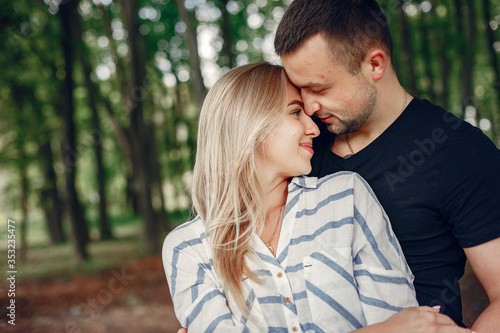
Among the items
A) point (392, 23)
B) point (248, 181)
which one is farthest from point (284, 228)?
point (392, 23)

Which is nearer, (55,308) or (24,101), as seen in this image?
(55,308)

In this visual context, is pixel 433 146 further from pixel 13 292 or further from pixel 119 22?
pixel 119 22

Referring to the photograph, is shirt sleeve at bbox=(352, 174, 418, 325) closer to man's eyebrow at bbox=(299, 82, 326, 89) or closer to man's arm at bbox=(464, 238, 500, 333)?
man's arm at bbox=(464, 238, 500, 333)

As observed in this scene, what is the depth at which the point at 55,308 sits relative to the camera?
811cm

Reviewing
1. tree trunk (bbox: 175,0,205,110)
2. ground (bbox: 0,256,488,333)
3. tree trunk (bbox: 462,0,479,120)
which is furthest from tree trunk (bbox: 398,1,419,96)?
tree trunk (bbox: 175,0,205,110)

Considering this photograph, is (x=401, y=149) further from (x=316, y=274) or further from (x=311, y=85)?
(x=316, y=274)

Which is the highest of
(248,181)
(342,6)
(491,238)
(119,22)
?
(119,22)

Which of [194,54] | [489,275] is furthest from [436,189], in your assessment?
[194,54]

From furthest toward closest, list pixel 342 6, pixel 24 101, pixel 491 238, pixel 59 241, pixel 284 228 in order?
pixel 59 241
pixel 24 101
pixel 342 6
pixel 284 228
pixel 491 238

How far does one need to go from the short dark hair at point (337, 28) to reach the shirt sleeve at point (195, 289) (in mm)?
1266

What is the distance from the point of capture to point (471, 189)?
76.8 inches

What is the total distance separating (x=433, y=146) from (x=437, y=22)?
35.8ft

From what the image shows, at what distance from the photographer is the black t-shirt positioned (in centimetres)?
195

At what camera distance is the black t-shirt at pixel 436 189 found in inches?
76.8
